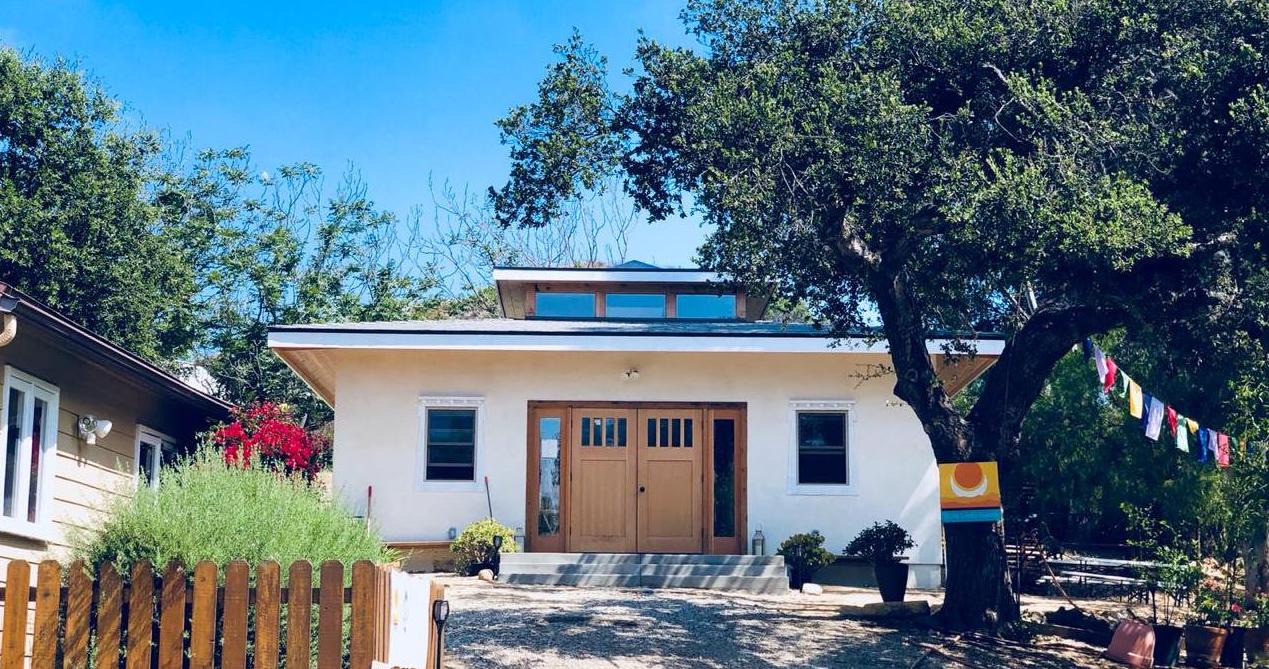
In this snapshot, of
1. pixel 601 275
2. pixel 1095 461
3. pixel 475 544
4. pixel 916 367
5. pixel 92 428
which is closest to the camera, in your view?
pixel 916 367

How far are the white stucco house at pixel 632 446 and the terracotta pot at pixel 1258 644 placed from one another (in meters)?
5.86

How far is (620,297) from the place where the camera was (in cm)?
2023

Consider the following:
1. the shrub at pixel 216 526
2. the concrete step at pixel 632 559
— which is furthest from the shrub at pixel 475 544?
the shrub at pixel 216 526

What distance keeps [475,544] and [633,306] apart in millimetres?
5886

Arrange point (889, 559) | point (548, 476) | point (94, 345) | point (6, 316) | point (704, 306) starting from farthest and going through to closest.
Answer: point (704, 306) → point (548, 476) → point (889, 559) → point (94, 345) → point (6, 316)

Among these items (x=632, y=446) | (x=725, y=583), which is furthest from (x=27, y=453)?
(x=632, y=446)

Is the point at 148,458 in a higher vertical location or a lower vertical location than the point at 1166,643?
higher

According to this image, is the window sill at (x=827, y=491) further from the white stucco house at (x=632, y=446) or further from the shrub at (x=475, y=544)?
the shrub at (x=475, y=544)

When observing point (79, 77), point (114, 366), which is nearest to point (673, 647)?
point (114, 366)

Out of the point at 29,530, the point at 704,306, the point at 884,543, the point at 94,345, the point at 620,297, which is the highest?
the point at 620,297

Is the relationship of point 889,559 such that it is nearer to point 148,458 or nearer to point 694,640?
point 694,640

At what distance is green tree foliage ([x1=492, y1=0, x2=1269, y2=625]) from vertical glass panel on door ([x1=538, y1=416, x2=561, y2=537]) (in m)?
4.68

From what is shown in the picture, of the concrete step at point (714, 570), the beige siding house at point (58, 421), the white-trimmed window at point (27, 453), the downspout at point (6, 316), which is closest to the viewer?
the downspout at point (6, 316)

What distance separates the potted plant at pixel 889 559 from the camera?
1362cm
